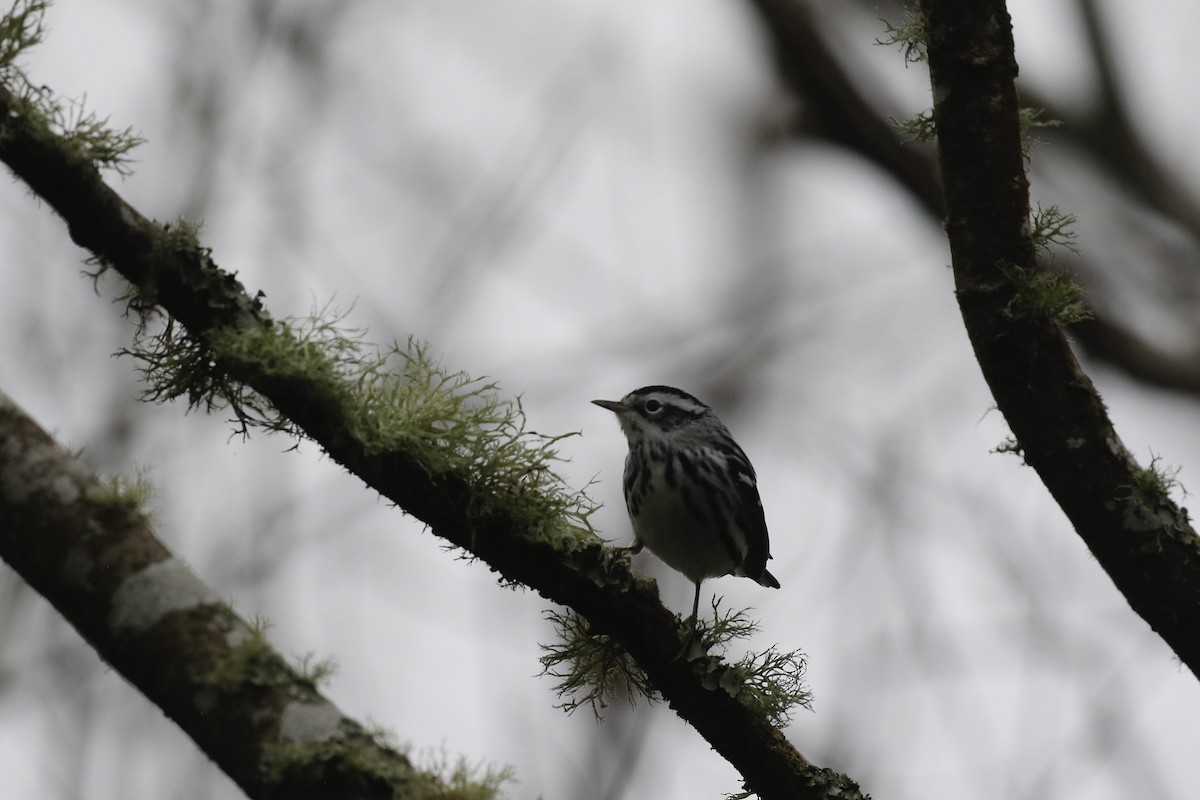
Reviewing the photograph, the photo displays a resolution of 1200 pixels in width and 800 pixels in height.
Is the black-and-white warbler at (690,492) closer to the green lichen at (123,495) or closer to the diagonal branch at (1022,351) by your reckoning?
the diagonal branch at (1022,351)

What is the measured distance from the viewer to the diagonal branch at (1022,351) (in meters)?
3.62

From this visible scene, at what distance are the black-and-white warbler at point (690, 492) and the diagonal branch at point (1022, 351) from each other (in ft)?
7.93

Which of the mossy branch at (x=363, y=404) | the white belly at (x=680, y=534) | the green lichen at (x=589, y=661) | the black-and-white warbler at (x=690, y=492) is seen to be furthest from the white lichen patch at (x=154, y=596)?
the white belly at (x=680, y=534)

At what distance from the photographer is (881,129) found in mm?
8180

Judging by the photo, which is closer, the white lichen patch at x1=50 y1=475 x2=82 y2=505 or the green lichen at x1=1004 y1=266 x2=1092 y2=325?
the white lichen patch at x1=50 y1=475 x2=82 y2=505

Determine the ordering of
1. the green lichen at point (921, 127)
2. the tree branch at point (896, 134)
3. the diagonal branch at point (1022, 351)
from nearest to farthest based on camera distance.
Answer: the diagonal branch at point (1022, 351) → the green lichen at point (921, 127) → the tree branch at point (896, 134)

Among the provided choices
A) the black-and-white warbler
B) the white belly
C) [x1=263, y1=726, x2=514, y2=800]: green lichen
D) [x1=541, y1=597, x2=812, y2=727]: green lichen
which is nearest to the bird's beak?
the black-and-white warbler

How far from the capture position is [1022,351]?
Answer: 146 inches

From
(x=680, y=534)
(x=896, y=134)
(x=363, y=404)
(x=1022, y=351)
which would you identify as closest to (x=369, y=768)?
(x=363, y=404)

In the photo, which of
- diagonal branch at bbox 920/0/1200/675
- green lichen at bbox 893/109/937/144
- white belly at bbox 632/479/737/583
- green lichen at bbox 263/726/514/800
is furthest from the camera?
white belly at bbox 632/479/737/583

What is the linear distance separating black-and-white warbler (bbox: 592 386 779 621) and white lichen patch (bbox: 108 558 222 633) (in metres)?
3.46

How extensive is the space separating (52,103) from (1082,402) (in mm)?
3079

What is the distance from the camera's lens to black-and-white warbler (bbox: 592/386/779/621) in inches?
237

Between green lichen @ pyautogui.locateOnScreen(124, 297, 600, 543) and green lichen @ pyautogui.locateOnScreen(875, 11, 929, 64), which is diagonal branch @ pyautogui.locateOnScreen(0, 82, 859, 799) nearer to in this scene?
green lichen @ pyautogui.locateOnScreen(124, 297, 600, 543)
